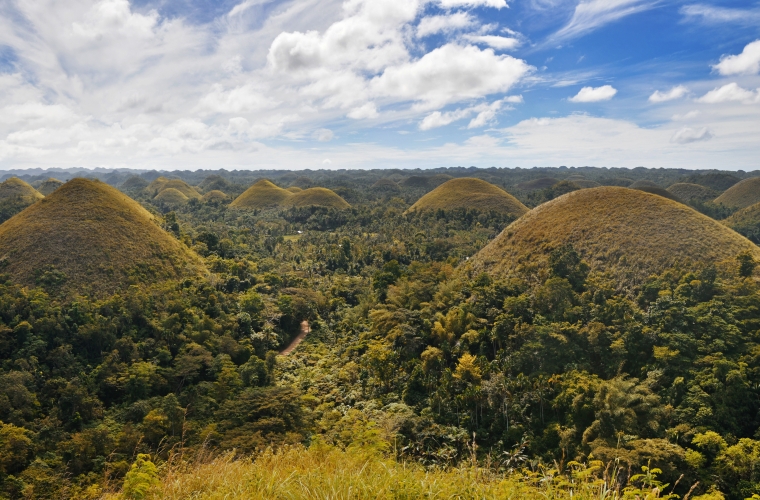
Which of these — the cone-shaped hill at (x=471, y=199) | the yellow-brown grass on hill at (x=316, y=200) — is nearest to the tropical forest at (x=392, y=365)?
the cone-shaped hill at (x=471, y=199)

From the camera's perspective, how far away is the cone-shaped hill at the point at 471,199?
88.7 meters

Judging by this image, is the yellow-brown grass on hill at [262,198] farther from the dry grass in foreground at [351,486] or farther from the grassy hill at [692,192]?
the grassy hill at [692,192]

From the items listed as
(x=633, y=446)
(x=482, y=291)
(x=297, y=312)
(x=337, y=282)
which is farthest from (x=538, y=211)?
(x=633, y=446)

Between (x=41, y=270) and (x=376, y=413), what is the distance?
32559 mm

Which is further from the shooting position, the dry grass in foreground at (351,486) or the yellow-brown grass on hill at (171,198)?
the yellow-brown grass on hill at (171,198)

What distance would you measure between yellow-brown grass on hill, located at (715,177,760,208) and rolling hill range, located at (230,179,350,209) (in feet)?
340

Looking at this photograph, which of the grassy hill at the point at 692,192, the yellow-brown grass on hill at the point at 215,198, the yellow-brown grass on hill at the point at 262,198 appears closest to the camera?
the grassy hill at the point at 692,192

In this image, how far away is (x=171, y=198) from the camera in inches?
5192

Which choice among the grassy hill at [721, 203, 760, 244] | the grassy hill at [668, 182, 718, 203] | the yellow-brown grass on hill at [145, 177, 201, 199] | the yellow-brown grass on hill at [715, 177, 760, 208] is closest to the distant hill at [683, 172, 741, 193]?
the grassy hill at [668, 182, 718, 203]

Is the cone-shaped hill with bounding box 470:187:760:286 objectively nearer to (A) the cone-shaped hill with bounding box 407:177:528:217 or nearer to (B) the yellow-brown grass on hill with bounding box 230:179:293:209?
(A) the cone-shaped hill with bounding box 407:177:528:217

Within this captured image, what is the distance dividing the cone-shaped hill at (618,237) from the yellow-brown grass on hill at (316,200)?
254 ft

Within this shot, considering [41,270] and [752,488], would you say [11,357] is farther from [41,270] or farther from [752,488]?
[752,488]

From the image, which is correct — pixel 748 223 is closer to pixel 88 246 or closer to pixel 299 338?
pixel 299 338

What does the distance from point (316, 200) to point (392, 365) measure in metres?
94.5
